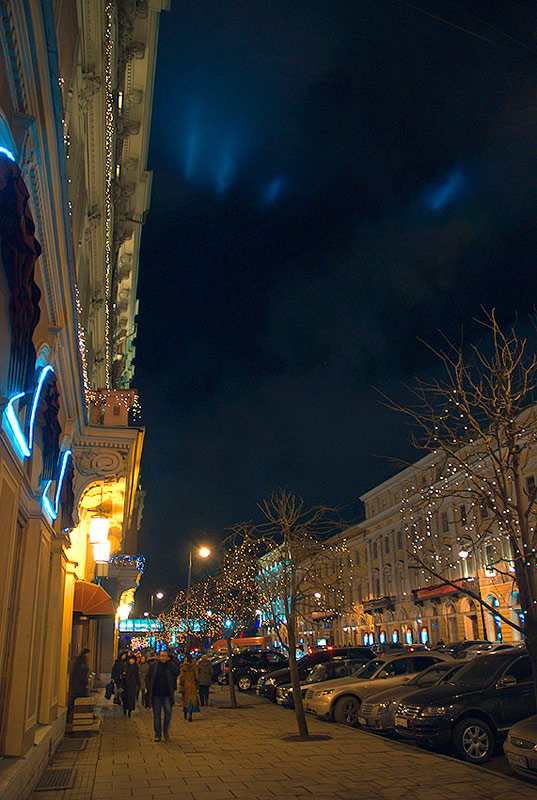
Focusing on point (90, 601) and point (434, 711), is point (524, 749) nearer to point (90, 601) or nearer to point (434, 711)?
point (434, 711)

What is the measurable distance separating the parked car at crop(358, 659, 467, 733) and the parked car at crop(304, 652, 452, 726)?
1846 millimetres

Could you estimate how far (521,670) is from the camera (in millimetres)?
12297

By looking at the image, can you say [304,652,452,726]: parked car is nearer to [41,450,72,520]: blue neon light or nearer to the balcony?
[41,450,72,520]: blue neon light

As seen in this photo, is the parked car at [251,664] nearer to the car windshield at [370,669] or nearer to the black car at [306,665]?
the black car at [306,665]

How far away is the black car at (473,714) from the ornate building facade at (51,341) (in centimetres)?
610

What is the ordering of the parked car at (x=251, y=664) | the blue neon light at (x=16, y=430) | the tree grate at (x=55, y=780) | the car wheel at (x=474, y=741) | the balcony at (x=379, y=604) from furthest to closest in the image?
the balcony at (x=379, y=604) → the parked car at (x=251, y=664) → the car wheel at (x=474, y=741) → the tree grate at (x=55, y=780) → the blue neon light at (x=16, y=430)

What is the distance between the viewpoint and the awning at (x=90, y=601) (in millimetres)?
16500

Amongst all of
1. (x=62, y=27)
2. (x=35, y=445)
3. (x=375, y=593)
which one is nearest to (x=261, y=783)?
(x=35, y=445)

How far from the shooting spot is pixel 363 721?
49.9 ft

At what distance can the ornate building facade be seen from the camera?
5027 mm

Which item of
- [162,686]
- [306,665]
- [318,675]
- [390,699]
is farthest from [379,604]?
[162,686]

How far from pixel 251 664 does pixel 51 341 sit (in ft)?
96.0

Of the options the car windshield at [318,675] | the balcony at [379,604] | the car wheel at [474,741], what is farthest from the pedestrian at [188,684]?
the balcony at [379,604]

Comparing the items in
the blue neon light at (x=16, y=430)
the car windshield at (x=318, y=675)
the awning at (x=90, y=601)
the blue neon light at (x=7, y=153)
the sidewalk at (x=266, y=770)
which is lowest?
the sidewalk at (x=266, y=770)
